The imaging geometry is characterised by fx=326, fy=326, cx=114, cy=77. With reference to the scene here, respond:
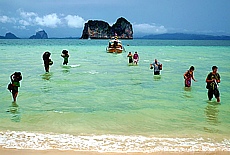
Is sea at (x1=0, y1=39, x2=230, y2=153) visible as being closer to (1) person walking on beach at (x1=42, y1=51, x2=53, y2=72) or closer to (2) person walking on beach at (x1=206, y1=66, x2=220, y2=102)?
(2) person walking on beach at (x1=206, y1=66, x2=220, y2=102)

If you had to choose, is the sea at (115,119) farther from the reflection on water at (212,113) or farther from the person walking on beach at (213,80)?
the person walking on beach at (213,80)

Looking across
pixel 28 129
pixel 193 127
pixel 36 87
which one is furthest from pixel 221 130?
pixel 36 87

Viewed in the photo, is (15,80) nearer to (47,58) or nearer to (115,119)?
(115,119)

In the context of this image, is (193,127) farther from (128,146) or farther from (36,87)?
(36,87)

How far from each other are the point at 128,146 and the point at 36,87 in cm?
921

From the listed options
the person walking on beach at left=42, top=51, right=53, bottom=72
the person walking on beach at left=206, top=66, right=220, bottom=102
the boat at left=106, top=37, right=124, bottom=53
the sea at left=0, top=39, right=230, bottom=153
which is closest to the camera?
the sea at left=0, top=39, right=230, bottom=153

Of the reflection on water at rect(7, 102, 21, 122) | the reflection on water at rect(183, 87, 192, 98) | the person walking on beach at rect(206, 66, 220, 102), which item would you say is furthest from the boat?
the reflection on water at rect(7, 102, 21, 122)

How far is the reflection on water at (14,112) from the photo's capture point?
906 centimetres

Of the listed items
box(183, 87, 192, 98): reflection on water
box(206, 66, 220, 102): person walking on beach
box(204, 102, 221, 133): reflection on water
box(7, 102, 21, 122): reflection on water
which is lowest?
box(183, 87, 192, 98): reflection on water

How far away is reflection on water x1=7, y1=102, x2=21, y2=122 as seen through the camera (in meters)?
9.06

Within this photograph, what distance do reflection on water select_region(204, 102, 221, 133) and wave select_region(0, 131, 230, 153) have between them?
93 cm

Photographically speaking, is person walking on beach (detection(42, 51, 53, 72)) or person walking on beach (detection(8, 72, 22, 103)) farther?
person walking on beach (detection(42, 51, 53, 72))

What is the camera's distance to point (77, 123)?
8.70 metres

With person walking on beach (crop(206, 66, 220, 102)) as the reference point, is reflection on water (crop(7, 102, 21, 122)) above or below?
below
